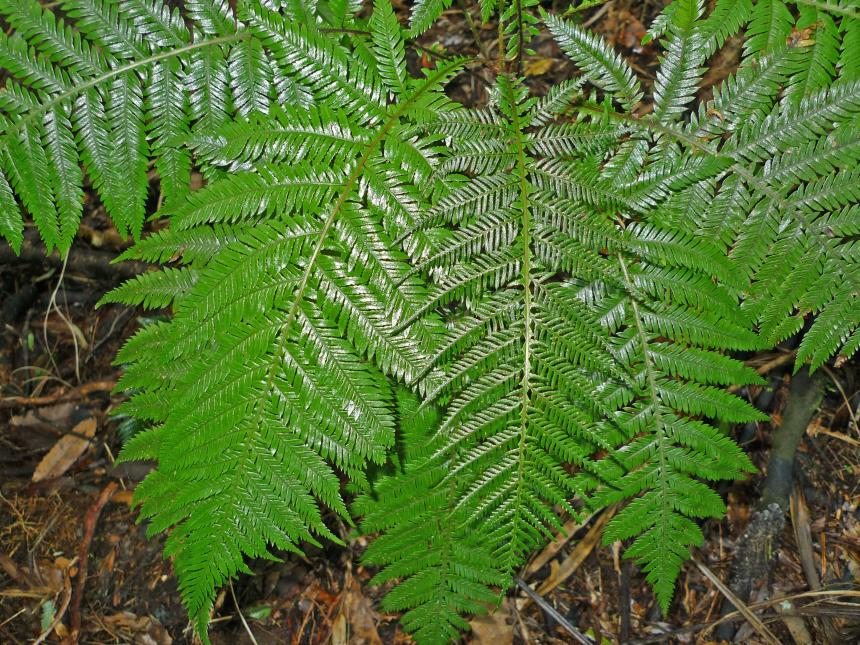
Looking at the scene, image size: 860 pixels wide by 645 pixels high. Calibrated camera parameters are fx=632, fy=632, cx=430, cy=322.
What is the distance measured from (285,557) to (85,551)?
1076 mm

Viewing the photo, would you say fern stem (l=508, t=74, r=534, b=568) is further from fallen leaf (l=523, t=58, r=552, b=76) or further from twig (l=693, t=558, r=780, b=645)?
fallen leaf (l=523, t=58, r=552, b=76)

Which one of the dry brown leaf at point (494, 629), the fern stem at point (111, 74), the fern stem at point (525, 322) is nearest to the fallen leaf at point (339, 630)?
the dry brown leaf at point (494, 629)

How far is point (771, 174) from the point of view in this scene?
7.23 feet

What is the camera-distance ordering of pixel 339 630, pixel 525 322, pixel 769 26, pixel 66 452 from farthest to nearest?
pixel 66 452 < pixel 339 630 < pixel 769 26 < pixel 525 322

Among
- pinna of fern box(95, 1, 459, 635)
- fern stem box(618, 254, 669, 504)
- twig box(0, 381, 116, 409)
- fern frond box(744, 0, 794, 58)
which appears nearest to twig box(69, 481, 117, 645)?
twig box(0, 381, 116, 409)

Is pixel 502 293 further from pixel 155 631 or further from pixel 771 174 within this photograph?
pixel 155 631

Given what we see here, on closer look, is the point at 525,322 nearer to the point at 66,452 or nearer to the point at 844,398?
the point at 844,398

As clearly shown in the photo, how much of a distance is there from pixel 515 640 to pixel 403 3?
340 centimetres

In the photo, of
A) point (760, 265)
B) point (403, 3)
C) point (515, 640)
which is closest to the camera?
point (760, 265)

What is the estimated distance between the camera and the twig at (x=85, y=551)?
3218 millimetres

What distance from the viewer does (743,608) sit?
9.11 ft

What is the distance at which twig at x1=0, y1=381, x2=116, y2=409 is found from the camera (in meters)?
3.62

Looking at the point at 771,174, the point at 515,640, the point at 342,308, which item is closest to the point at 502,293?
the point at 342,308

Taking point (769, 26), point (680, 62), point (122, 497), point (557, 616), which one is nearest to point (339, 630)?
point (557, 616)
